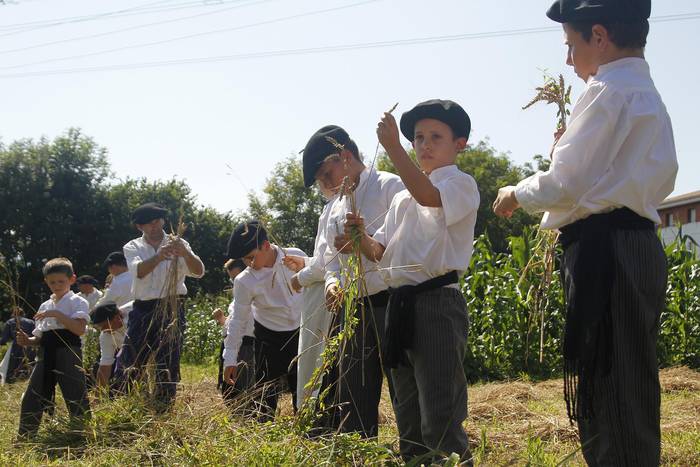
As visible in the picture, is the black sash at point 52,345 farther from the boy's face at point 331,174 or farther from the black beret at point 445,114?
the black beret at point 445,114

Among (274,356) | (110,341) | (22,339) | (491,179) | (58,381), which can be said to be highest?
(491,179)

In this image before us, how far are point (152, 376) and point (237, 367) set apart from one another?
1371 mm

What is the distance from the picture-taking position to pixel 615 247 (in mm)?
2711

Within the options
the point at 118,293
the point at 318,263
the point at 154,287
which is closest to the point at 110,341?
the point at 118,293

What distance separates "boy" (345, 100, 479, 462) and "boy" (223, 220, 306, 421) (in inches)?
94.1

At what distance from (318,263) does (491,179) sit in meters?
44.2

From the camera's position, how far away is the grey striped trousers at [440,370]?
331 centimetres

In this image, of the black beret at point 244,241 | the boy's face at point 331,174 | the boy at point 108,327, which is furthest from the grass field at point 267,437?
the black beret at point 244,241

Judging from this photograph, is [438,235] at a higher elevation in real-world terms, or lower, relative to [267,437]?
higher

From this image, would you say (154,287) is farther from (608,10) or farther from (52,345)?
(608,10)

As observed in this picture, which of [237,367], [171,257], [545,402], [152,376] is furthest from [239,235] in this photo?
[545,402]

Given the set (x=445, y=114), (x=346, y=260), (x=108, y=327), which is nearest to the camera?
(x=445, y=114)

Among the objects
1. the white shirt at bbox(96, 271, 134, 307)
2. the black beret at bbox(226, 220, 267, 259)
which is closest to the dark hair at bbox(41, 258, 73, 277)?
the white shirt at bbox(96, 271, 134, 307)

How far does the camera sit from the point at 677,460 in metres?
4.42
